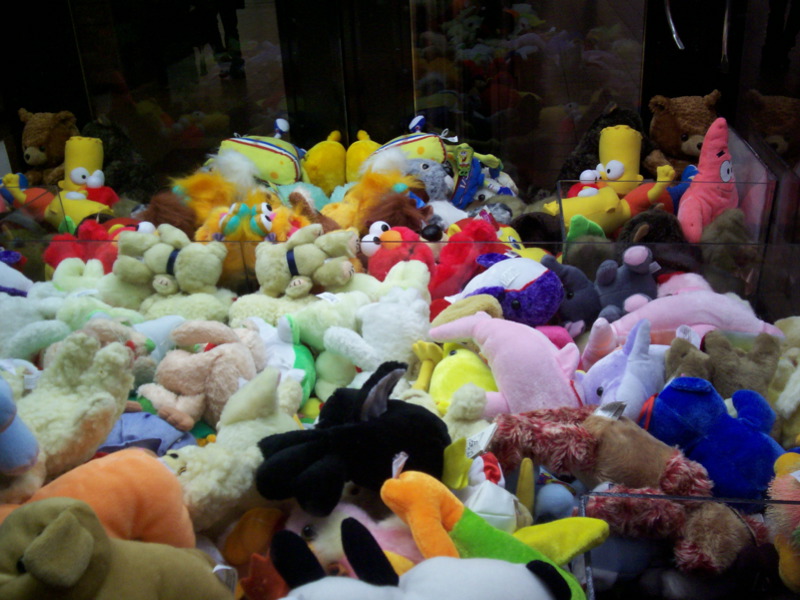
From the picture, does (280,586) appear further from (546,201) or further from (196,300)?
(546,201)

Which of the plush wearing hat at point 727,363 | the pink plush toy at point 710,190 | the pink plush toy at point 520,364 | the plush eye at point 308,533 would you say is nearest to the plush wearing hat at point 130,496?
the plush eye at point 308,533

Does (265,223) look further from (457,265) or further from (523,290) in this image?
(523,290)

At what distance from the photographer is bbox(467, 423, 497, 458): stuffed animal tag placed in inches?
36.9

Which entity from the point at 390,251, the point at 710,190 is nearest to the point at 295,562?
the point at 390,251

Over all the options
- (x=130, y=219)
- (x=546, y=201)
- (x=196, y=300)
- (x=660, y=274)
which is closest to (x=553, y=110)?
(x=546, y=201)

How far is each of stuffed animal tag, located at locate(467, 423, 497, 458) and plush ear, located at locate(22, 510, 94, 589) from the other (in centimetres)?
51

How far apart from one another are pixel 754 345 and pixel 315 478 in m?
0.80

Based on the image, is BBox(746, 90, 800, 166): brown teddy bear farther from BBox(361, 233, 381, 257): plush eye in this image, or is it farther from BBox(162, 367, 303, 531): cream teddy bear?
BBox(162, 367, 303, 531): cream teddy bear

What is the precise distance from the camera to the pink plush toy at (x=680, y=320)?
4.07 ft

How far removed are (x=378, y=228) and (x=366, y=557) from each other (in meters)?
1.17

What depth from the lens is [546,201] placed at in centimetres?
227

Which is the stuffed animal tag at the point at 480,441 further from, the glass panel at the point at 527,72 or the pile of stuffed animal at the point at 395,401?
the glass panel at the point at 527,72

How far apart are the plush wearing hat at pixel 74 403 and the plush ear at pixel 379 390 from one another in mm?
307

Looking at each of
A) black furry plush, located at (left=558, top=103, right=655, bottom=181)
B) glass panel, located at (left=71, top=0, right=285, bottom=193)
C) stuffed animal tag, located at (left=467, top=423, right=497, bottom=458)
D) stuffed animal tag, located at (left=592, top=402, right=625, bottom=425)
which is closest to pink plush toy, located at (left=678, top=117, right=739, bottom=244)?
black furry plush, located at (left=558, top=103, right=655, bottom=181)
